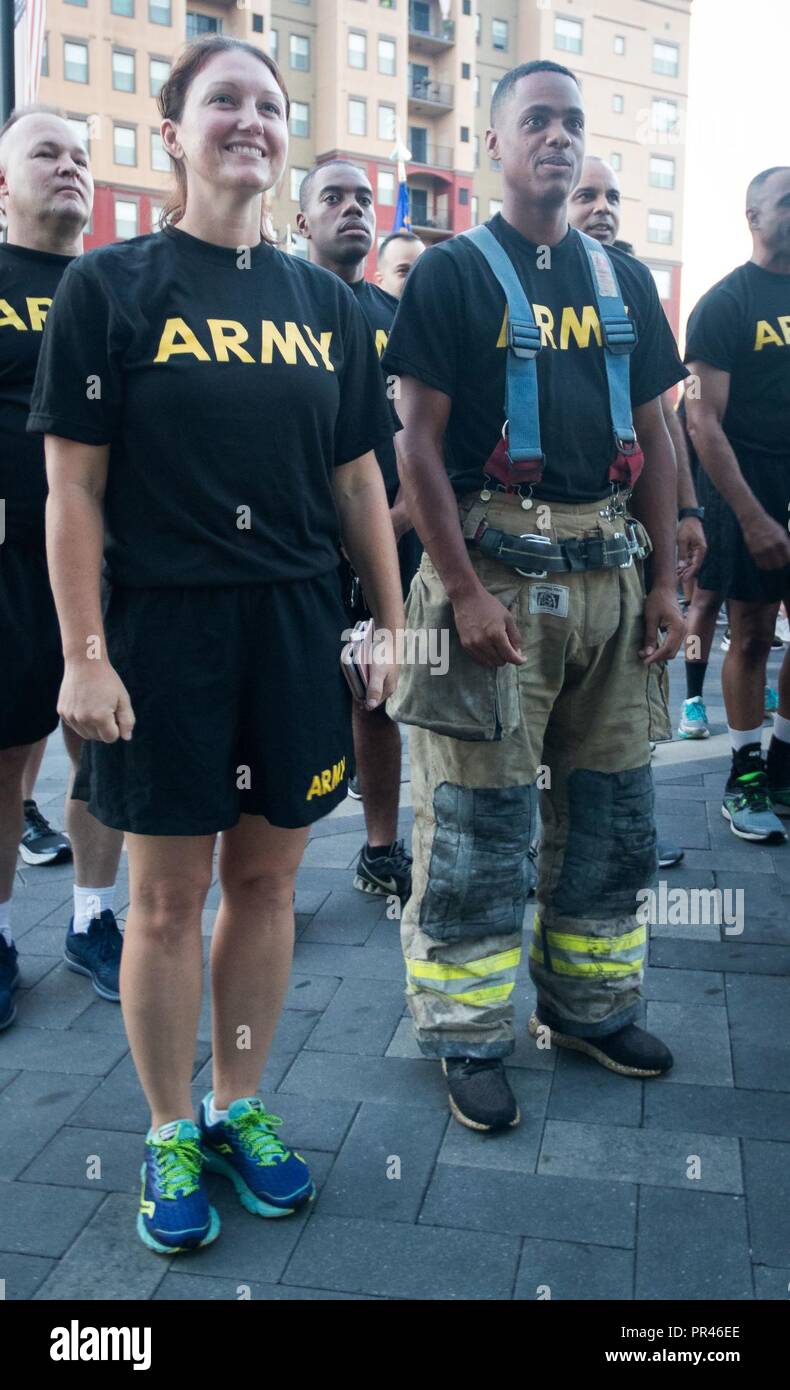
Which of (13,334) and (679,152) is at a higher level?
(679,152)

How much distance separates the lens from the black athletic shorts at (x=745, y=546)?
4.68m

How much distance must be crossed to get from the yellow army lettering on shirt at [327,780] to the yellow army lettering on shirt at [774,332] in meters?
2.82

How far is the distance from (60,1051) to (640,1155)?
4.64 feet

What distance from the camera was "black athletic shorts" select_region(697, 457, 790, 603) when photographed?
4.68 metres

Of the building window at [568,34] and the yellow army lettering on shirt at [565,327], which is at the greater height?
the building window at [568,34]

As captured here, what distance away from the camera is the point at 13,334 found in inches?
124

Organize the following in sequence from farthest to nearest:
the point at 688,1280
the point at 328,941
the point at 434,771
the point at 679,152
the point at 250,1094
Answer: the point at 679,152
the point at 328,941
the point at 434,771
the point at 250,1094
the point at 688,1280

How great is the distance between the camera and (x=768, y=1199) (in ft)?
7.94

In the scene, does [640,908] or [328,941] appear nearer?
[640,908]

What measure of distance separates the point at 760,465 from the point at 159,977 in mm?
3266

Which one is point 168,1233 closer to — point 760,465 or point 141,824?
point 141,824

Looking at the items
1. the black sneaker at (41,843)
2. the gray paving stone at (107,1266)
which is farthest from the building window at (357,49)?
the gray paving stone at (107,1266)

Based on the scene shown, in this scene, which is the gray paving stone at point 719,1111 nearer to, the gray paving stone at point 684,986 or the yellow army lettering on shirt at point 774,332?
the gray paving stone at point 684,986
